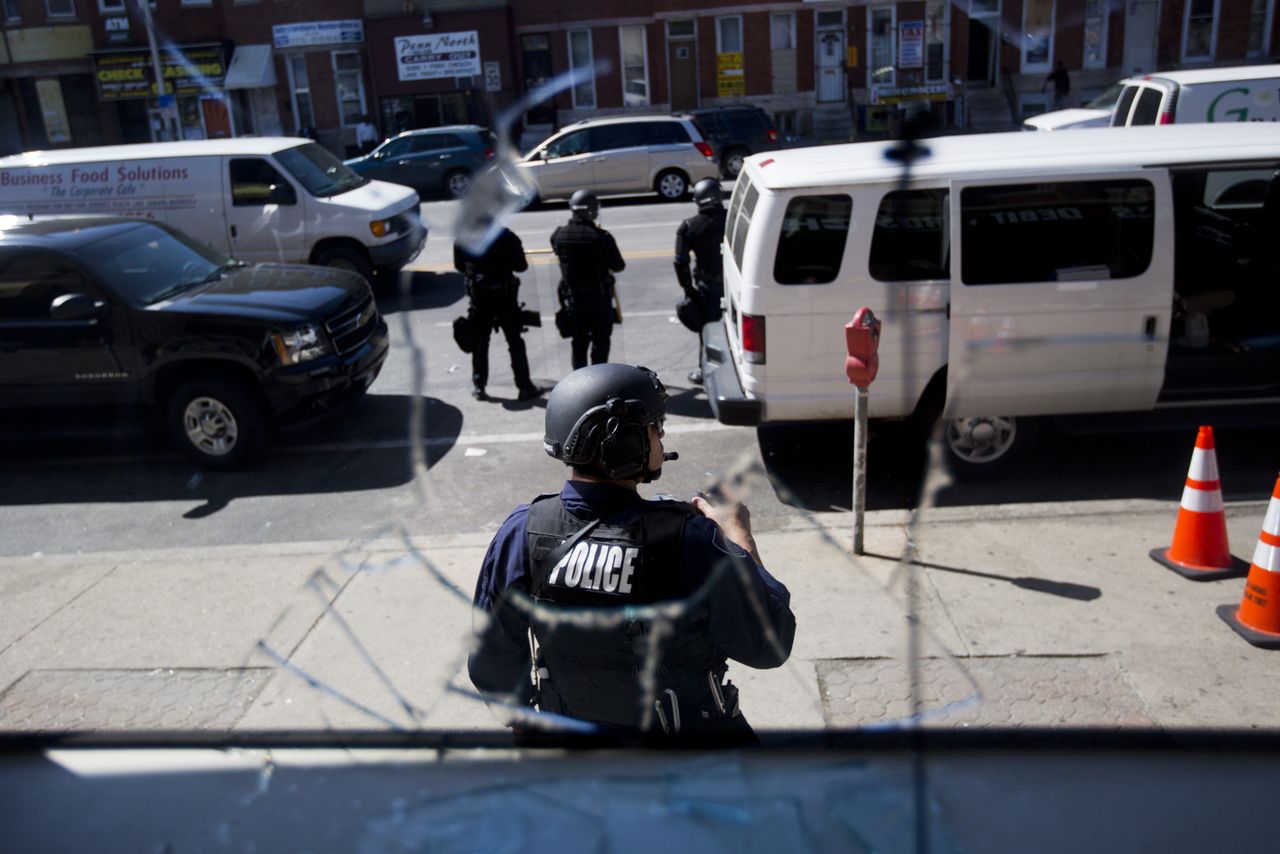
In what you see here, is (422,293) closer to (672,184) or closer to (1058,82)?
(672,184)

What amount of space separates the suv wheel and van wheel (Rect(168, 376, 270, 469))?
1571 cm

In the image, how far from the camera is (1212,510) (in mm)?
4957

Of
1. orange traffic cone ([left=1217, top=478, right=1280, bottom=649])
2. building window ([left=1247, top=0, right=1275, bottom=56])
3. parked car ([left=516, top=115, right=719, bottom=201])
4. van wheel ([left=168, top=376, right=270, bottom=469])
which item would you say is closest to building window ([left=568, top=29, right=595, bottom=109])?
parked car ([left=516, top=115, right=719, bottom=201])

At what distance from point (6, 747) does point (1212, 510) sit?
5.33 metres

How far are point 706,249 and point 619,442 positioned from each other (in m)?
5.89

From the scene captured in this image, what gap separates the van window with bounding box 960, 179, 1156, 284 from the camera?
19.0 feet

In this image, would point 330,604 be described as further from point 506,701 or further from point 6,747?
point 506,701

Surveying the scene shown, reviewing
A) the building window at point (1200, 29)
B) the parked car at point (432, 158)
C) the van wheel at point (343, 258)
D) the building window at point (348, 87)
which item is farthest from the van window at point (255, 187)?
the building window at point (348, 87)

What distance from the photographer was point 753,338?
20.0 ft

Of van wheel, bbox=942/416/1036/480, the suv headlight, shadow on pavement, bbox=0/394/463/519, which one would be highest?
the suv headlight

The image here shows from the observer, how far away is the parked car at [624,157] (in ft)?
60.8

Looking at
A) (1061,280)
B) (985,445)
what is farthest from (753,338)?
(1061,280)

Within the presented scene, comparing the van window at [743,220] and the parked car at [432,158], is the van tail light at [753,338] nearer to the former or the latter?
the van window at [743,220]

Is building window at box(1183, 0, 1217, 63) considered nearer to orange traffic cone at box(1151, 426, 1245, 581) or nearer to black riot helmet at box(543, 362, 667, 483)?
orange traffic cone at box(1151, 426, 1245, 581)
